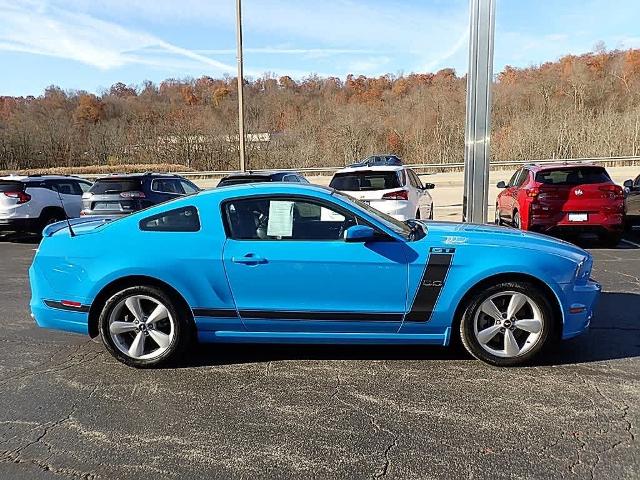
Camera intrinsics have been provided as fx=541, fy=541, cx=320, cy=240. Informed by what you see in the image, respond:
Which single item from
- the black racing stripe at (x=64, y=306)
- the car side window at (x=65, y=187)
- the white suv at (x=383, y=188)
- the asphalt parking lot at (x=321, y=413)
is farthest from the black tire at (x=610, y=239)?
the car side window at (x=65, y=187)

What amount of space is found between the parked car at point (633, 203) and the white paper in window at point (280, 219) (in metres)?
9.87

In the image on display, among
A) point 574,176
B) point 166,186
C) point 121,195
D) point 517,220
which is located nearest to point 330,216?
point 574,176

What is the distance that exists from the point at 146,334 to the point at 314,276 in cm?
145

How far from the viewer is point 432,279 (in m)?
4.17

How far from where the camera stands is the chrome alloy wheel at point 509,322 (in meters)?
4.20

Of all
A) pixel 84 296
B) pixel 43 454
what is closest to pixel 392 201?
pixel 84 296

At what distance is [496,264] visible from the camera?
414 cm

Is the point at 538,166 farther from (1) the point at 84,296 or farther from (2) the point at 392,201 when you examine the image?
(1) the point at 84,296

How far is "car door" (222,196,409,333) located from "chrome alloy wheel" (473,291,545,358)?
0.66m

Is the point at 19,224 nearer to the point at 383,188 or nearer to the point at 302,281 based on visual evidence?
the point at 383,188

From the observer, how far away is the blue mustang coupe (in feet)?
13.7

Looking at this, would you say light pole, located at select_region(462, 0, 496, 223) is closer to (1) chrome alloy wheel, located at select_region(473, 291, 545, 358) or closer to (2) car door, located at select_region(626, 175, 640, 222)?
(2) car door, located at select_region(626, 175, 640, 222)

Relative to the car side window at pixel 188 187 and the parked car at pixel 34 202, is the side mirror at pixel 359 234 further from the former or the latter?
the parked car at pixel 34 202

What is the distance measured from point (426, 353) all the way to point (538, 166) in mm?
6689
